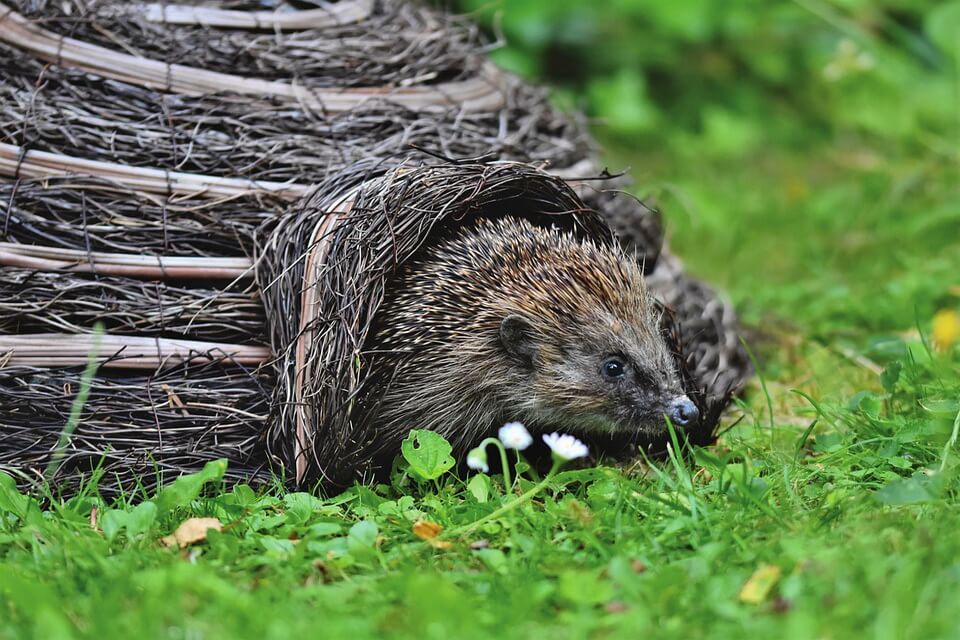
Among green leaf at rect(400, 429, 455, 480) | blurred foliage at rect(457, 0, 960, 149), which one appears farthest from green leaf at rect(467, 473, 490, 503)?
blurred foliage at rect(457, 0, 960, 149)

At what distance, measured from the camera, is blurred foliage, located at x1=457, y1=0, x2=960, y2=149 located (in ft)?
29.5

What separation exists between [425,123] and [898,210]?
430 centimetres

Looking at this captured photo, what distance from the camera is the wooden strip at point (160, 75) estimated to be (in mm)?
4480

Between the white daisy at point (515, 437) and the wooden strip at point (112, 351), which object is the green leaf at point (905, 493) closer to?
the white daisy at point (515, 437)

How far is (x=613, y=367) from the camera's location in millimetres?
4156

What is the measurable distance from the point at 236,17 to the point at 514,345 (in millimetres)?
1983

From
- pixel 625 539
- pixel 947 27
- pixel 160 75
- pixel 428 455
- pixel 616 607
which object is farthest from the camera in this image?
pixel 947 27

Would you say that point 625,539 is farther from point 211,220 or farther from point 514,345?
point 211,220

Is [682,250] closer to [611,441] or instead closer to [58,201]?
[611,441]

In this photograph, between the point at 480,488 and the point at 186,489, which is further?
the point at 480,488

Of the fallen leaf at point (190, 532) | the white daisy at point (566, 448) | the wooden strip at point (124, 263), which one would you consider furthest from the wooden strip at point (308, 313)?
the white daisy at point (566, 448)

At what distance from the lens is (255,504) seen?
3.73 m

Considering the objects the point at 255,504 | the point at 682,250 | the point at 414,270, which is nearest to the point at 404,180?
the point at 414,270

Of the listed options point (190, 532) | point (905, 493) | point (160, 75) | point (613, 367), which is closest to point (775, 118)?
point (613, 367)
